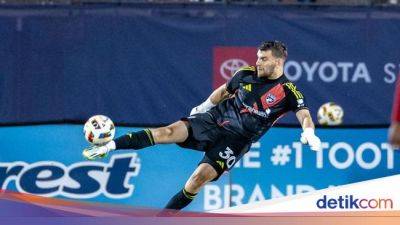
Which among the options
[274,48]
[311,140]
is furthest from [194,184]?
[274,48]

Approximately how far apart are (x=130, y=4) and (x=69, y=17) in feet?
3.14

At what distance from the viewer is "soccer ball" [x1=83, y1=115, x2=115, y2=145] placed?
9.80m

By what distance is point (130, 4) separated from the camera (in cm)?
1569

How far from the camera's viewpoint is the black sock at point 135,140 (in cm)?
977

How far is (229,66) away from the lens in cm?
1582

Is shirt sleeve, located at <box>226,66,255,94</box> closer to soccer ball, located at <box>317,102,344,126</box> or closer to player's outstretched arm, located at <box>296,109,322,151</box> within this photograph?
player's outstretched arm, located at <box>296,109,322,151</box>

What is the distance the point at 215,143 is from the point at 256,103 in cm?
59

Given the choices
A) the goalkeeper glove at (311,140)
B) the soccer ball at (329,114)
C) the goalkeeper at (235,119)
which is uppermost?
the soccer ball at (329,114)

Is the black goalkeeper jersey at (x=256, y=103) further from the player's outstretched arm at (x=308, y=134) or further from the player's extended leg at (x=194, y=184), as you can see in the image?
the player's extended leg at (x=194, y=184)

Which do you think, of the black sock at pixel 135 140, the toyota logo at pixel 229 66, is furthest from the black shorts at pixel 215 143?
the toyota logo at pixel 229 66

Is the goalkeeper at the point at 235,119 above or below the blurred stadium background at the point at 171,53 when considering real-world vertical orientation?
below

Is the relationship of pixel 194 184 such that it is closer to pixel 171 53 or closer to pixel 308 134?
pixel 308 134

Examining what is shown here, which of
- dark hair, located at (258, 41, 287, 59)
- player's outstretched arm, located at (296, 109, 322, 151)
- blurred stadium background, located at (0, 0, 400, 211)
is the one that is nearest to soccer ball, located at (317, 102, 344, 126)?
blurred stadium background, located at (0, 0, 400, 211)

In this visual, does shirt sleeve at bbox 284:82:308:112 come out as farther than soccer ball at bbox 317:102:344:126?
No
